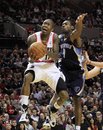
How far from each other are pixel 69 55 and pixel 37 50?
1403 mm

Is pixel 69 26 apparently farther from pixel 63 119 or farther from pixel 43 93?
pixel 43 93

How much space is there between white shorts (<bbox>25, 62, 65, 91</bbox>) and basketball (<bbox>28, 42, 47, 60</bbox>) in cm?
25

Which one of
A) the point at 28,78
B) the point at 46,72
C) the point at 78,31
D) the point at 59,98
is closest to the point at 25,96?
the point at 28,78

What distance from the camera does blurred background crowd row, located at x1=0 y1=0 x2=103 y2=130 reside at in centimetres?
1348

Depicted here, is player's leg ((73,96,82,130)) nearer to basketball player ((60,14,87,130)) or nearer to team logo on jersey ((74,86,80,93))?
basketball player ((60,14,87,130))

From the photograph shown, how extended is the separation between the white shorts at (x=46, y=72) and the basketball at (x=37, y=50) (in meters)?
0.25

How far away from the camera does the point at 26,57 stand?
19.4m

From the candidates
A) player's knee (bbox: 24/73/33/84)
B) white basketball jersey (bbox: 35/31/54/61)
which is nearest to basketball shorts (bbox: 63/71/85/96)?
white basketball jersey (bbox: 35/31/54/61)

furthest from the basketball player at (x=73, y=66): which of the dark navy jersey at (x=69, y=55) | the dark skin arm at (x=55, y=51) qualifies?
the dark skin arm at (x=55, y=51)

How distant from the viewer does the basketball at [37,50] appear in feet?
26.8

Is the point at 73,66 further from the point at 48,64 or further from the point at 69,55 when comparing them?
the point at 48,64

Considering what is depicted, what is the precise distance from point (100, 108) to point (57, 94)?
698cm

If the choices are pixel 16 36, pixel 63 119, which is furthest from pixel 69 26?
pixel 16 36

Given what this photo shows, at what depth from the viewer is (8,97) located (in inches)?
584
